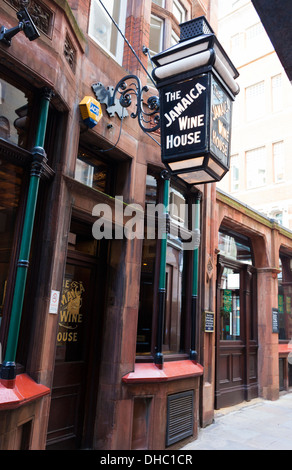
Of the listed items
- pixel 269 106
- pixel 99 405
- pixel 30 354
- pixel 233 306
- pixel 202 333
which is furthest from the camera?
pixel 269 106

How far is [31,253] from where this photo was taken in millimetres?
4047

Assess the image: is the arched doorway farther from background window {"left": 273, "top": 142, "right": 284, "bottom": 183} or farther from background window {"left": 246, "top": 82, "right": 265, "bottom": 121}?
background window {"left": 246, "top": 82, "right": 265, "bottom": 121}

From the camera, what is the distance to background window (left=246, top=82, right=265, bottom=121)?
21312mm

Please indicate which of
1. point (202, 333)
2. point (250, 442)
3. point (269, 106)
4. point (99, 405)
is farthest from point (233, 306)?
point (269, 106)

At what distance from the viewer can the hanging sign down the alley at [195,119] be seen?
396cm

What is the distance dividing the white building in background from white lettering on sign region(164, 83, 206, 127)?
48.4ft

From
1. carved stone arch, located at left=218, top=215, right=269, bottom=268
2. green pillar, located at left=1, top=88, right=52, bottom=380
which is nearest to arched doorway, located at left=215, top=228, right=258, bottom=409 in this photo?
carved stone arch, located at left=218, top=215, right=269, bottom=268

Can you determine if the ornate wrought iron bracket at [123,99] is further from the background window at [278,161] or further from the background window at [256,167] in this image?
the background window at [256,167]

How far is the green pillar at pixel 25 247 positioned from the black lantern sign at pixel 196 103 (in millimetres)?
1317

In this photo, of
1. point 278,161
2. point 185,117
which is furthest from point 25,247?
point 278,161

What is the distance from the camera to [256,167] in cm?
2070
